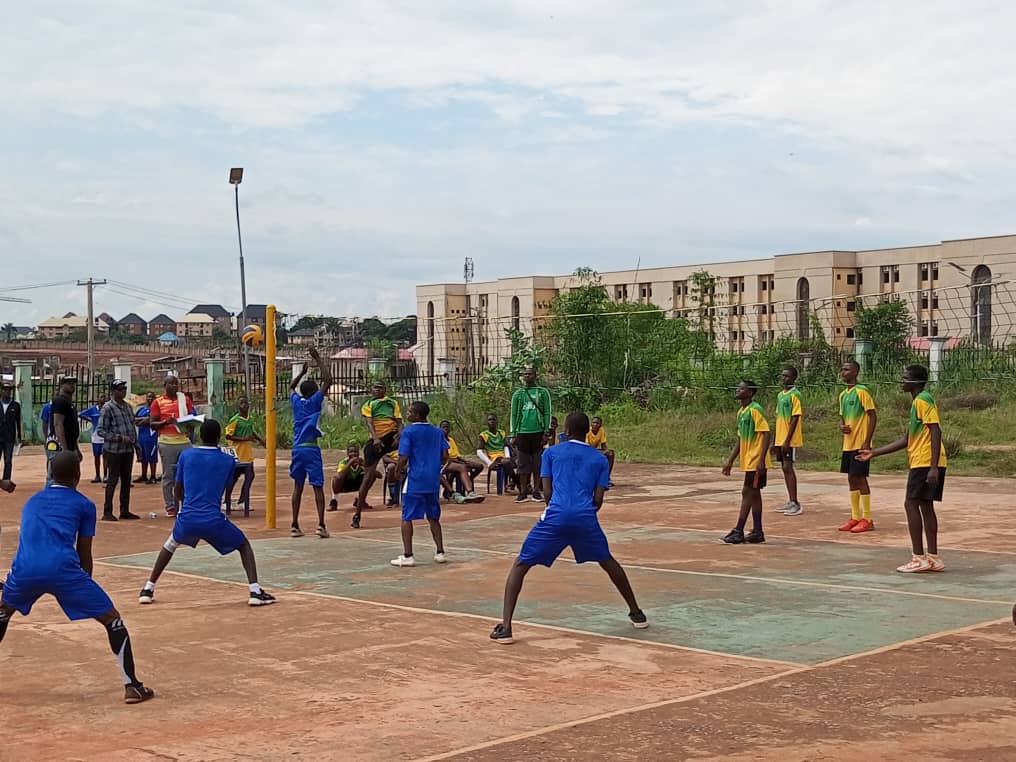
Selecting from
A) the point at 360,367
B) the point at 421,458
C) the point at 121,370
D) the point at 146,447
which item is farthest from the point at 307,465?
the point at 360,367

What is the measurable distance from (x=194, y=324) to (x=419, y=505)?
519 feet

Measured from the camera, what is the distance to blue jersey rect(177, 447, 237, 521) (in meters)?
10.4

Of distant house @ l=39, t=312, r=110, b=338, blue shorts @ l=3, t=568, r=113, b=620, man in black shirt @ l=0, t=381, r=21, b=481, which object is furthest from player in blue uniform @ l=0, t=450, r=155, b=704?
distant house @ l=39, t=312, r=110, b=338

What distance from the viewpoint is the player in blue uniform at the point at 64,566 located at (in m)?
7.50

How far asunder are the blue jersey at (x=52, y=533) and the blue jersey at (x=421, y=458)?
4.85 metres

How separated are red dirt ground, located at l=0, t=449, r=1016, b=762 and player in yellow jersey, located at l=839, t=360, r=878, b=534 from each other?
5309 mm

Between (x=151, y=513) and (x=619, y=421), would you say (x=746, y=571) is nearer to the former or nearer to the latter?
(x=151, y=513)

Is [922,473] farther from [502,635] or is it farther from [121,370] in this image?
[121,370]

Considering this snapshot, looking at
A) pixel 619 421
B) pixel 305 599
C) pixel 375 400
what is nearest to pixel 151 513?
pixel 375 400

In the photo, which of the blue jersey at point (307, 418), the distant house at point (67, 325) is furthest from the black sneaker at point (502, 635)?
the distant house at point (67, 325)

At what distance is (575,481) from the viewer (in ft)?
30.0

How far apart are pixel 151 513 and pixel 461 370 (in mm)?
20190

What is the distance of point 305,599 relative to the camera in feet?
35.7

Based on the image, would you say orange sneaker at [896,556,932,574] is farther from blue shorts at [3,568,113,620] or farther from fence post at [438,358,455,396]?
fence post at [438,358,455,396]
